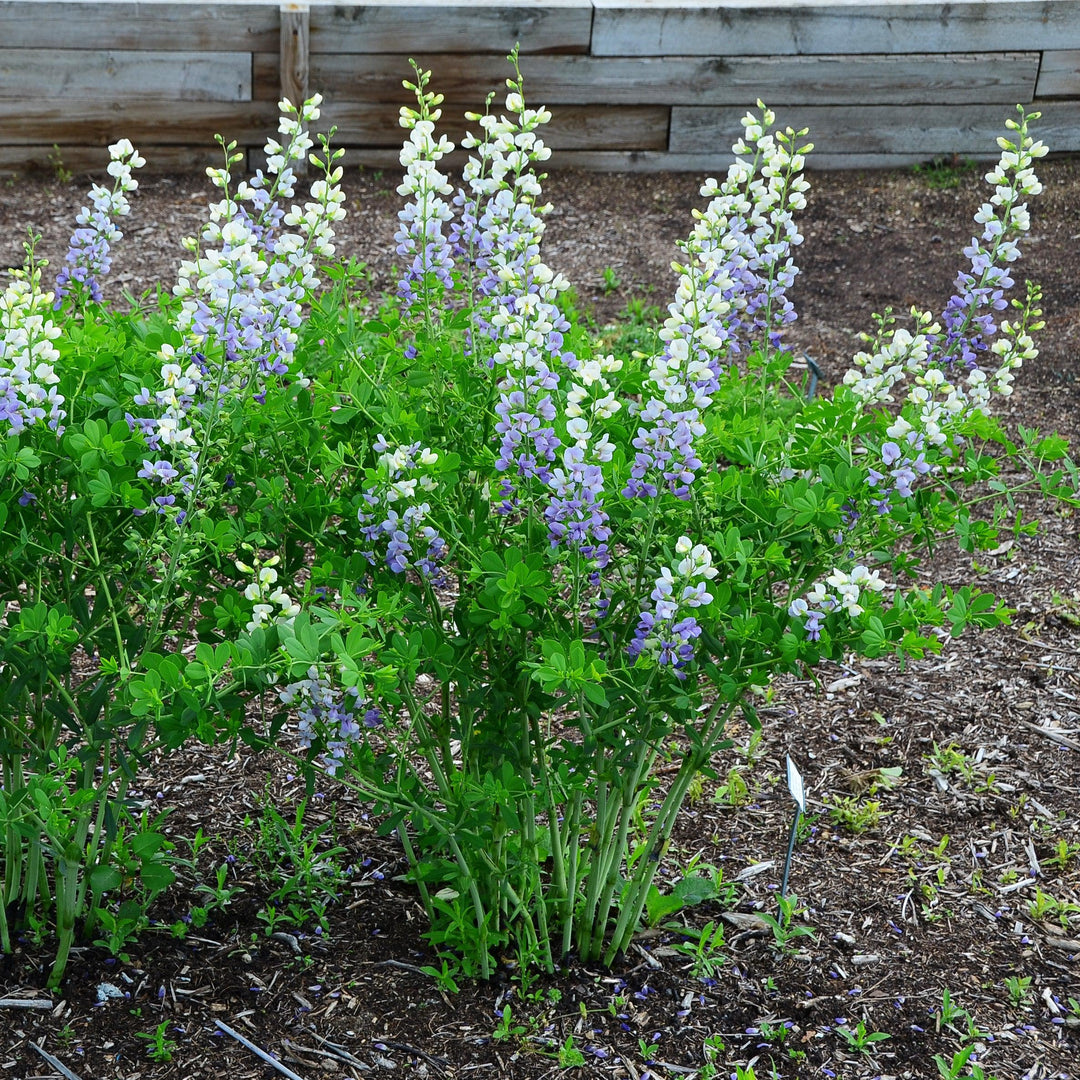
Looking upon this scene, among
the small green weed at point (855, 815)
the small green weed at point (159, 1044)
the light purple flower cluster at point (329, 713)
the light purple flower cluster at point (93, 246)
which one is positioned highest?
the light purple flower cluster at point (93, 246)

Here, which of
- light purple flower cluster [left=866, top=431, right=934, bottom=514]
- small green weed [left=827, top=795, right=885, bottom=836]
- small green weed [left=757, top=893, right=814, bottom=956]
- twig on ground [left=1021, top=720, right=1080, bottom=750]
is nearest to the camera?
light purple flower cluster [left=866, top=431, right=934, bottom=514]

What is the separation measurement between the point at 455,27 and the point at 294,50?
0.81 metres

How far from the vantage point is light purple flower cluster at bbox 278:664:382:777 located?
6.61 feet

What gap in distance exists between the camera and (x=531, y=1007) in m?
2.50

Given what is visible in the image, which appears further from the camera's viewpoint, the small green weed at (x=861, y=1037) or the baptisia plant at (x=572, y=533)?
the small green weed at (x=861, y=1037)

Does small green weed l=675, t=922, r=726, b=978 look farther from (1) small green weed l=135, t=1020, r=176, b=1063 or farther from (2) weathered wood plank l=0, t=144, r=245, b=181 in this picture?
(2) weathered wood plank l=0, t=144, r=245, b=181

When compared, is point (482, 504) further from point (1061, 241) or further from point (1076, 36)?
point (1076, 36)

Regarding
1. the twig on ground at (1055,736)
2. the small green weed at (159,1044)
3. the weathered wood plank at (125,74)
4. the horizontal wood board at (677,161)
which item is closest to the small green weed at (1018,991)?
the twig on ground at (1055,736)

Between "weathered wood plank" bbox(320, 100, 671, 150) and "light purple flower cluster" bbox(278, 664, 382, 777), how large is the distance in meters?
4.99

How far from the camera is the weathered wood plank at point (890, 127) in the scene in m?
6.67

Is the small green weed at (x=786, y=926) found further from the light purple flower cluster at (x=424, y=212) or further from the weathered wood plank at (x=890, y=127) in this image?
the weathered wood plank at (x=890, y=127)

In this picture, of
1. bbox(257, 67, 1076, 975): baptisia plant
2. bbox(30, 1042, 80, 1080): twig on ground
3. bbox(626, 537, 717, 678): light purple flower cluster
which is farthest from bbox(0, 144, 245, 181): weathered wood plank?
bbox(626, 537, 717, 678): light purple flower cluster

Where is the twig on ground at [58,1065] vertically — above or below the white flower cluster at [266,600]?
below

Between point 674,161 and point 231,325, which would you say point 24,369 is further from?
point 674,161
